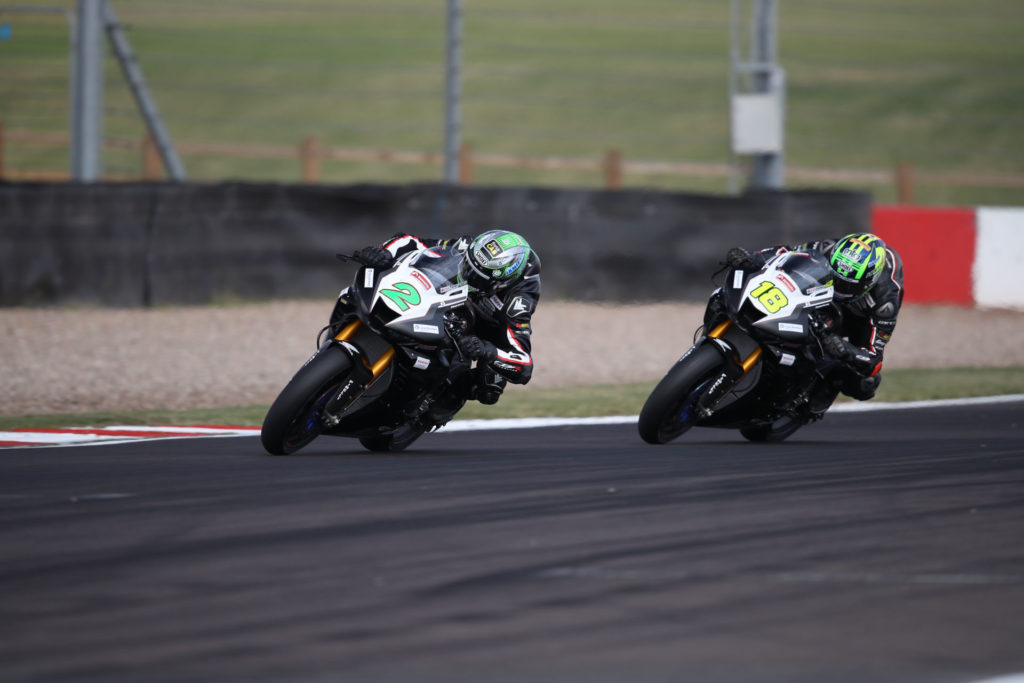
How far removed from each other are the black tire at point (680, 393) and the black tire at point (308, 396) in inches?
65.7

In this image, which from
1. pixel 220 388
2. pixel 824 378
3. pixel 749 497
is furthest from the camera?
pixel 220 388

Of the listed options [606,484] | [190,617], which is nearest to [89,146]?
[606,484]

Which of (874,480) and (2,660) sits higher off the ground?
(2,660)

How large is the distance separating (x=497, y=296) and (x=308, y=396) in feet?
4.32

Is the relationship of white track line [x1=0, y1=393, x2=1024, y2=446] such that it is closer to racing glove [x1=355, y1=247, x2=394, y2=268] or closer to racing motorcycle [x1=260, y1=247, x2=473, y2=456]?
racing motorcycle [x1=260, y1=247, x2=473, y2=456]

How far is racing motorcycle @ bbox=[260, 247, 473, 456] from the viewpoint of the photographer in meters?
7.27

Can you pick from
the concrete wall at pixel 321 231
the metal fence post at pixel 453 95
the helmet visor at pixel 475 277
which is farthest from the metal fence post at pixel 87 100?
the helmet visor at pixel 475 277

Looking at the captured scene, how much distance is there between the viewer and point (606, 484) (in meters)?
6.92

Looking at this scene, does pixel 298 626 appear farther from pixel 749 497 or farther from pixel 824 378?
pixel 824 378

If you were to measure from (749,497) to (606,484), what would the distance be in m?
0.65

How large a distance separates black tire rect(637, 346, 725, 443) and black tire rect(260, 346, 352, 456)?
5.48 feet

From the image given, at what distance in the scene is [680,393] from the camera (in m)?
7.97

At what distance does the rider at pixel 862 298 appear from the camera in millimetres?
8578

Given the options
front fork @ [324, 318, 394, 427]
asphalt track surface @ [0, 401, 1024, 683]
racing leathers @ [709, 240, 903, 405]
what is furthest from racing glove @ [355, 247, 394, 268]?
racing leathers @ [709, 240, 903, 405]
